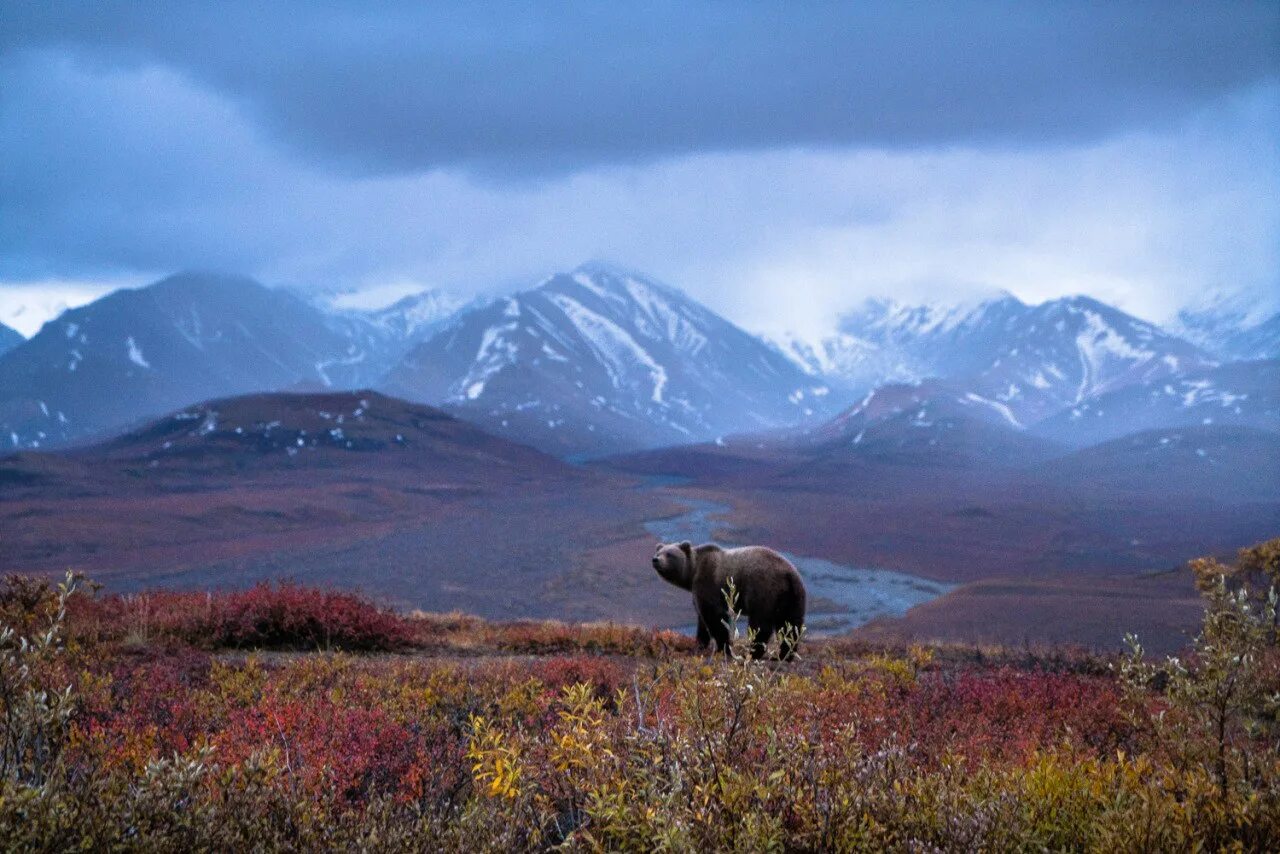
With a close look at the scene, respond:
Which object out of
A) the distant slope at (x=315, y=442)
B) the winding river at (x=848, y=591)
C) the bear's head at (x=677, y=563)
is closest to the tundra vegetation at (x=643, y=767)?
the bear's head at (x=677, y=563)

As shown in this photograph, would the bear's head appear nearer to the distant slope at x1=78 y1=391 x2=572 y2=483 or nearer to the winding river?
the winding river

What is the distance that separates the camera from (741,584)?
1159 centimetres

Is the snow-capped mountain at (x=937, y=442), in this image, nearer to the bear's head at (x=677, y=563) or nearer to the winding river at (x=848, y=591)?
the winding river at (x=848, y=591)

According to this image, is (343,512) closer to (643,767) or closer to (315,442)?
(315,442)

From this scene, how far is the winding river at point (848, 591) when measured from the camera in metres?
37.1

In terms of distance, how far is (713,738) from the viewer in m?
3.77

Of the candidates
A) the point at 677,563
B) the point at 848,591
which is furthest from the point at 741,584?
the point at 848,591

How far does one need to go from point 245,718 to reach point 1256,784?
6607 mm

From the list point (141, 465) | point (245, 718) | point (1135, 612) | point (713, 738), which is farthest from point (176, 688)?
point (141, 465)

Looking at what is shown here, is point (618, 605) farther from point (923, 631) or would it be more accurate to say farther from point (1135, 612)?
point (1135, 612)

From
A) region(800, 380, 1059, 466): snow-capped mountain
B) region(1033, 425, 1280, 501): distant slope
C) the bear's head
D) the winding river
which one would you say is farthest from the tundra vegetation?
region(800, 380, 1059, 466): snow-capped mountain

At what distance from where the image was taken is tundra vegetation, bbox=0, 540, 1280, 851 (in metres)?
3.24

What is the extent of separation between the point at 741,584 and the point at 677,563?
132 centimetres

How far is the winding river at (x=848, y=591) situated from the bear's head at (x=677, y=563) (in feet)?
63.4
